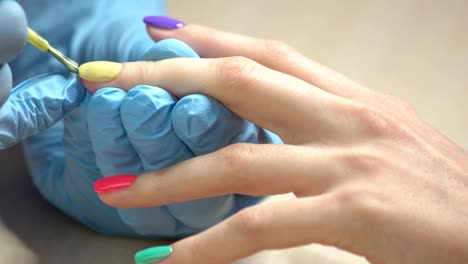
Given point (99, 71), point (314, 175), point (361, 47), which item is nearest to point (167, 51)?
point (99, 71)

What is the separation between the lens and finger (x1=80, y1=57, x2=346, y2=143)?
556 mm

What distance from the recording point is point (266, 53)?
647mm

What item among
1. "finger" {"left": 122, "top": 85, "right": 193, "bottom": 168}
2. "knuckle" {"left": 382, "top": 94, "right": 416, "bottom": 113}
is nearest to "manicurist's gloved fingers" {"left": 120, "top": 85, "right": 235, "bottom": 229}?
"finger" {"left": 122, "top": 85, "right": 193, "bottom": 168}

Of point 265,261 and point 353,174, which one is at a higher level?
point 353,174

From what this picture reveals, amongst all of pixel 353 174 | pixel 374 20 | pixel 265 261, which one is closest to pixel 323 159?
pixel 353 174

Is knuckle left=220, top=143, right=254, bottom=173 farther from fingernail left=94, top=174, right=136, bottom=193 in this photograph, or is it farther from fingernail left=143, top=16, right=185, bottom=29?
fingernail left=143, top=16, right=185, bottom=29

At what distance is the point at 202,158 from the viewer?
545 mm

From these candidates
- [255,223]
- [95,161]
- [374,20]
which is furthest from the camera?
[374,20]

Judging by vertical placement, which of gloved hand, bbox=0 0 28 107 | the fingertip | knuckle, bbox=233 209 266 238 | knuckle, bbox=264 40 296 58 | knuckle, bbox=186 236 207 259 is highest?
gloved hand, bbox=0 0 28 107

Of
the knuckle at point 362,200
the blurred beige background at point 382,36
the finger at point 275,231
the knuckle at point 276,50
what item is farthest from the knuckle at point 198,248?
the blurred beige background at point 382,36

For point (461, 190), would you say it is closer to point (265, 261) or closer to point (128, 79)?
point (265, 261)

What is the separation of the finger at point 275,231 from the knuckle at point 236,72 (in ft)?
0.40

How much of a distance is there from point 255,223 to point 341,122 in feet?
0.43

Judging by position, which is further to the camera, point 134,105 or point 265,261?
point 265,261
